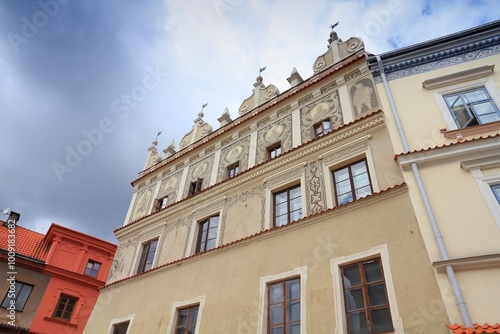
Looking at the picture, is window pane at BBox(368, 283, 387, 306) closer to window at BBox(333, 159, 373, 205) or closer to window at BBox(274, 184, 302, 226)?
window at BBox(333, 159, 373, 205)

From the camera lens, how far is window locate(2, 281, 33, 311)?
15.5 m

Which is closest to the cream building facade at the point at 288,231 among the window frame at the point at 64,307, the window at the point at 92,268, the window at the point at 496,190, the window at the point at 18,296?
the window at the point at 496,190

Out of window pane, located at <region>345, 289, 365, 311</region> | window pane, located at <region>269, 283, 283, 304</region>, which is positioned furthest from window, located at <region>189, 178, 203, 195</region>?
window pane, located at <region>345, 289, 365, 311</region>

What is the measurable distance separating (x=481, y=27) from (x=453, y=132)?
3.58 m

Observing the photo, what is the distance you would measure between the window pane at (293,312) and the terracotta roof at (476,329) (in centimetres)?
298

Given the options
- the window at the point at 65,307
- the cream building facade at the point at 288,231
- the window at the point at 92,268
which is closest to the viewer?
the cream building facade at the point at 288,231

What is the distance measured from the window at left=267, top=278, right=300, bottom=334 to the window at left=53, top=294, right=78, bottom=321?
1377 centimetres

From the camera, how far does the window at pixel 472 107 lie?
7688 mm

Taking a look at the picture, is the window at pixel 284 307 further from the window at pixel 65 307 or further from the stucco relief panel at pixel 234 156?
the window at pixel 65 307

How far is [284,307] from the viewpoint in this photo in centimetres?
745

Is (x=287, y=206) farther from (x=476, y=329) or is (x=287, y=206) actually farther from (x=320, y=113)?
(x=476, y=329)

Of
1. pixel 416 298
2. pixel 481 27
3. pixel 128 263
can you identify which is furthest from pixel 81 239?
pixel 481 27

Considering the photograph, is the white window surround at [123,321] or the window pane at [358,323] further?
the white window surround at [123,321]

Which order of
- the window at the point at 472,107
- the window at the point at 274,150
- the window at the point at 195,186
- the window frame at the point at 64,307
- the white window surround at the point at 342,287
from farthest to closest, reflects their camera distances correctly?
the window frame at the point at 64,307
the window at the point at 195,186
the window at the point at 274,150
the window at the point at 472,107
the white window surround at the point at 342,287
